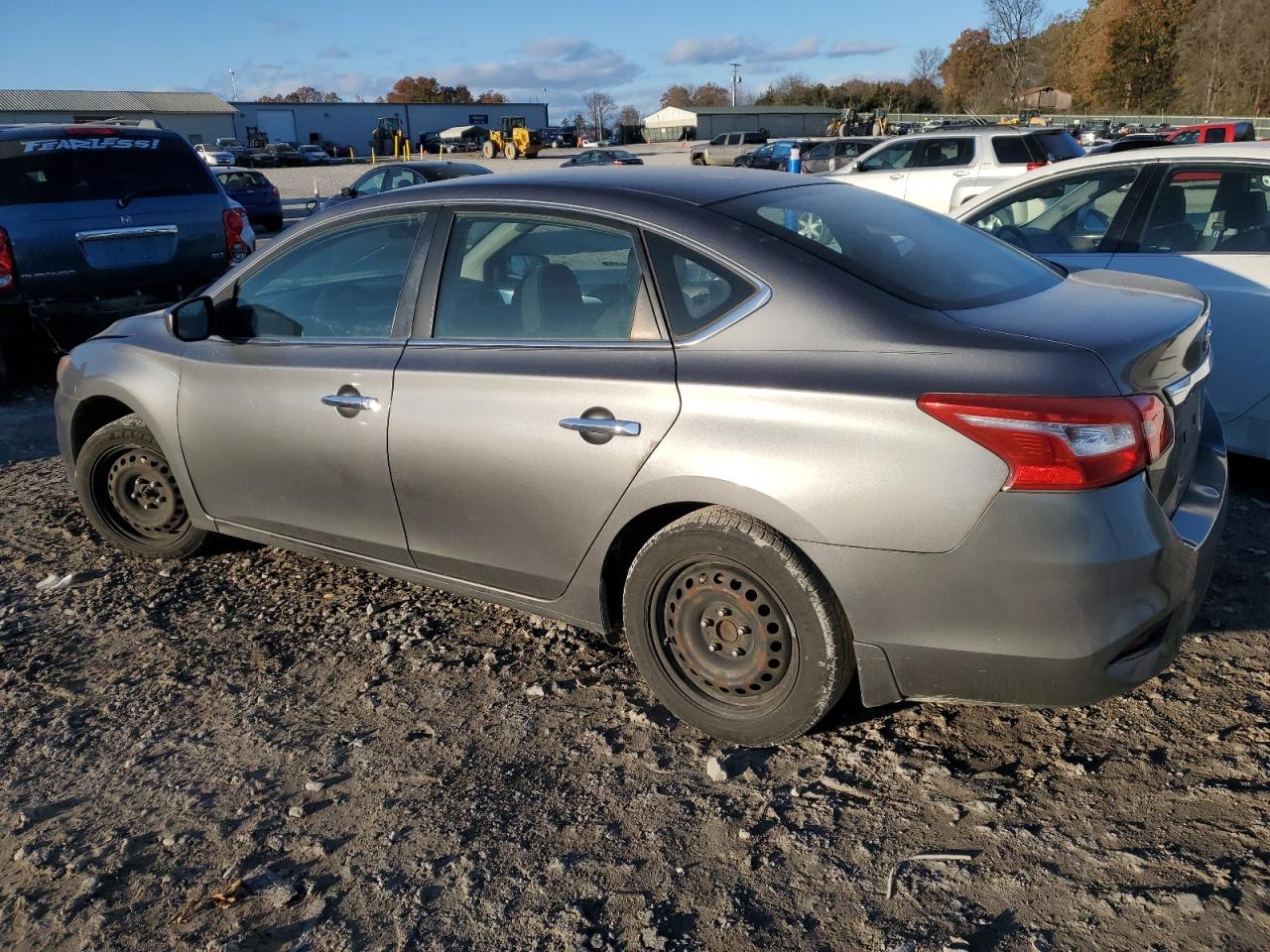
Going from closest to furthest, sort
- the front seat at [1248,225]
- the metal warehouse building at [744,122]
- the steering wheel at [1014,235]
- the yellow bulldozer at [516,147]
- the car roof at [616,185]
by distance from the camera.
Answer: the car roof at [616,185] < the front seat at [1248,225] < the steering wheel at [1014,235] < the yellow bulldozer at [516,147] < the metal warehouse building at [744,122]

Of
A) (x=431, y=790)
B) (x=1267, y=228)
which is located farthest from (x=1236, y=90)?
(x=431, y=790)

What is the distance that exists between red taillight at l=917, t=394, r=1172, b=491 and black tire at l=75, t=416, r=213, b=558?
340 cm

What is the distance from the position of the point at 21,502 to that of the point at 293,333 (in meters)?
2.69

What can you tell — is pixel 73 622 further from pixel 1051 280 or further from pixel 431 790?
pixel 1051 280

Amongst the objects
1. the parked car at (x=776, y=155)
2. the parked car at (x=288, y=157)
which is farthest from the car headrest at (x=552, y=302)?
the parked car at (x=288, y=157)

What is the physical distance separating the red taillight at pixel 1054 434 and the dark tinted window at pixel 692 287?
0.74 m

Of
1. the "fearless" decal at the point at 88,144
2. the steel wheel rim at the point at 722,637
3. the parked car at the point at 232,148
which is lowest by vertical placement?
the parked car at the point at 232,148

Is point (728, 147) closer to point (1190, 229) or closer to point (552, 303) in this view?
point (1190, 229)

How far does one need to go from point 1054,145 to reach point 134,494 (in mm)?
14570

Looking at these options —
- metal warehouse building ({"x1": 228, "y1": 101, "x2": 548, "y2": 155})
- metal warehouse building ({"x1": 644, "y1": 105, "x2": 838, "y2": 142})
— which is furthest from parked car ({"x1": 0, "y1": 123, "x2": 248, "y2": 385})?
metal warehouse building ({"x1": 228, "y1": 101, "x2": 548, "y2": 155})

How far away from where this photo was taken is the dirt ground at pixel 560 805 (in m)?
2.43

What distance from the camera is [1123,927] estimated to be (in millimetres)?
2314

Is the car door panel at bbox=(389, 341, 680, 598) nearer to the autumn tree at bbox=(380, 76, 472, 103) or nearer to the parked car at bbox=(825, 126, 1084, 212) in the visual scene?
the parked car at bbox=(825, 126, 1084, 212)

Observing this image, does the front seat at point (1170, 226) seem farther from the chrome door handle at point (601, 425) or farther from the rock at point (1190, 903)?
the rock at point (1190, 903)
